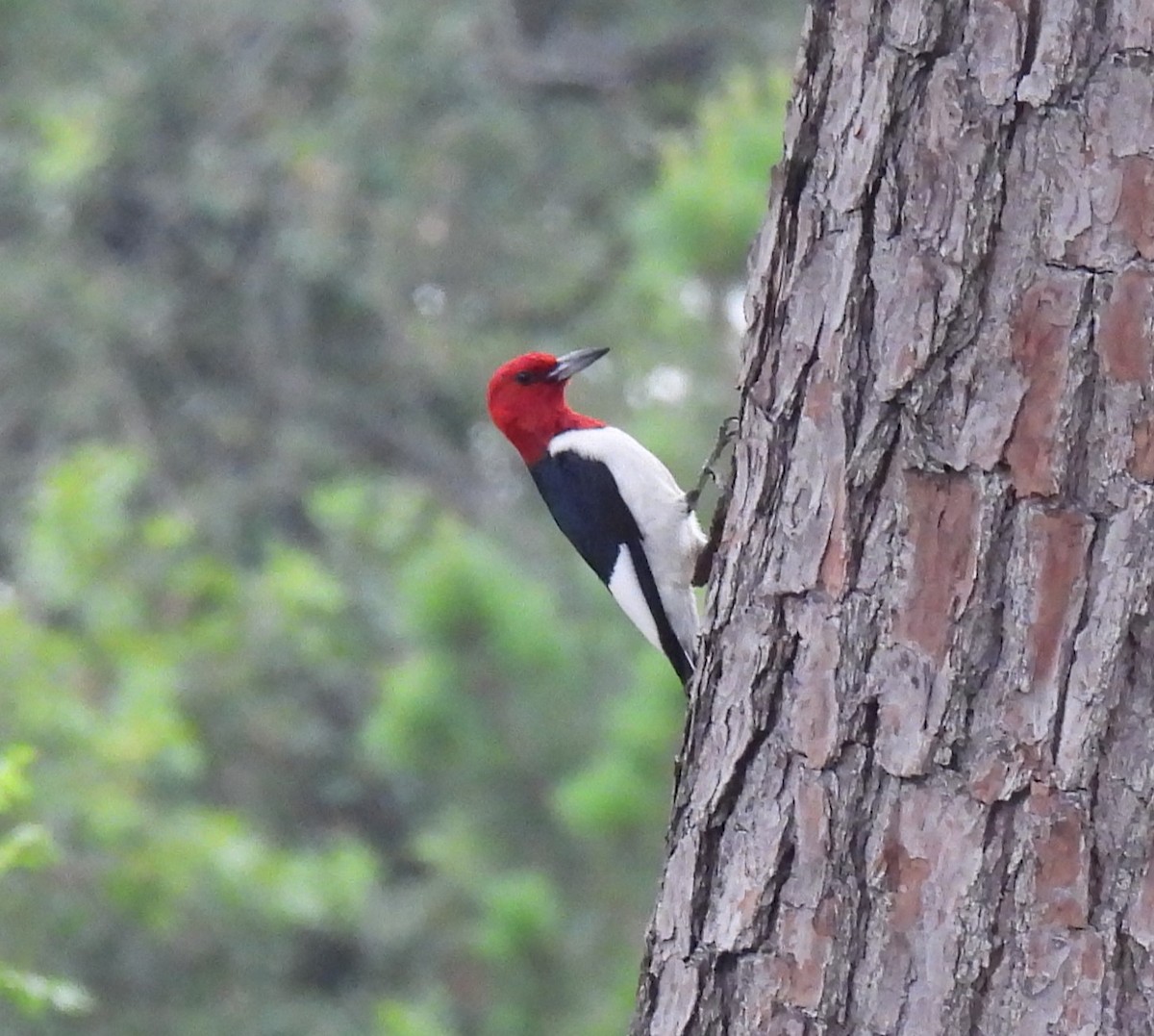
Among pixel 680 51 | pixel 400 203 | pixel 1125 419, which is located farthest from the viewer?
pixel 680 51

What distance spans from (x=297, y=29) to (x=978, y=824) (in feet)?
27.7

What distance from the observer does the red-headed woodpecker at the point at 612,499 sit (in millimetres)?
3832

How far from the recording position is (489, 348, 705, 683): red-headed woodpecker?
12.6ft

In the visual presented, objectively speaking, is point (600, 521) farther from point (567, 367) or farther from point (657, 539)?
point (567, 367)

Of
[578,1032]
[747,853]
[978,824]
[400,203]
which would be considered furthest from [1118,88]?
[400,203]

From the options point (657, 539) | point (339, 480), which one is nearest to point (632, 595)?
point (657, 539)

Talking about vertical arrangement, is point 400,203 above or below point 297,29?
below

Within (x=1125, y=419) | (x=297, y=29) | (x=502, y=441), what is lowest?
(x=1125, y=419)

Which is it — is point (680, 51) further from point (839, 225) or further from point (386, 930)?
point (839, 225)

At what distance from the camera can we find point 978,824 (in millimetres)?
1869

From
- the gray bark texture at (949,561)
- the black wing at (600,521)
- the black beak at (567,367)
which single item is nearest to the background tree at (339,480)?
the black beak at (567,367)

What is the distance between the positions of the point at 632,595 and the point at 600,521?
0.17 metres

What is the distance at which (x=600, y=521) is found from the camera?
396 cm

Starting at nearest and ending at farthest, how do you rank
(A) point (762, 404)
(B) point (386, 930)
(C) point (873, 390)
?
1. (C) point (873, 390)
2. (A) point (762, 404)
3. (B) point (386, 930)
